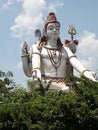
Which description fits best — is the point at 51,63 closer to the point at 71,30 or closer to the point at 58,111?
the point at 71,30

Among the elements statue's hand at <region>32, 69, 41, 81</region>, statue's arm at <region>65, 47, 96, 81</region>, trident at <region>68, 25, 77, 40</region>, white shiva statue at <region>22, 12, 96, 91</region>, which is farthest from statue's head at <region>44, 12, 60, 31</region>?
statue's hand at <region>32, 69, 41, 81</region>

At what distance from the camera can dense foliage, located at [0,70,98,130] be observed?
946 cm

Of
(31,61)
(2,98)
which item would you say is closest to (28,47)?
(31,61)

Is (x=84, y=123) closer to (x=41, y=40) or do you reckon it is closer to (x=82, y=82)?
(x=82, y=82)

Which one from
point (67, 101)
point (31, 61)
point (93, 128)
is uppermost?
point (31, 61)

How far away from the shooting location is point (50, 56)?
1402 cm

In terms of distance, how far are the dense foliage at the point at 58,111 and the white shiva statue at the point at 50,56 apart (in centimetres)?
339

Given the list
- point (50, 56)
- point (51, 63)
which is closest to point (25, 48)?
point (50, 56)

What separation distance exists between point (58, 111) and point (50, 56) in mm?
4668

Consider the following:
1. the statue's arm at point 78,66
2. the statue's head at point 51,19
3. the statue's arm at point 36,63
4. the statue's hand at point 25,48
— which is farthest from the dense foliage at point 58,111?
the statue's head at point 51,19

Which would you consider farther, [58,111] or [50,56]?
[50,56]

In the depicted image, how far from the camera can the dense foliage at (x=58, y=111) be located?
9461mm

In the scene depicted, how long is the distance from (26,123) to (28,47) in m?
4.90

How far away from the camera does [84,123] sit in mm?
9602
